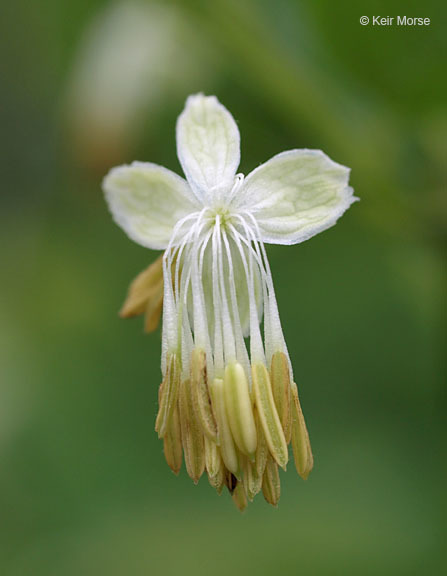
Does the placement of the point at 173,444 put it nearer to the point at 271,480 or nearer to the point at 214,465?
the point at 214,465

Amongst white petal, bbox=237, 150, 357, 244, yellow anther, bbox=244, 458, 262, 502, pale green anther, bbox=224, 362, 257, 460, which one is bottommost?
yellow anther, bbox=244, 458, 262, 502

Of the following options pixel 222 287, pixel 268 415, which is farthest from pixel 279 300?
pixel 268 415

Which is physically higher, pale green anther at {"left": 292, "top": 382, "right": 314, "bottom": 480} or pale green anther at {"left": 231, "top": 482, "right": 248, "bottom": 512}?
pale green anther at {"left": 292, "top": 382, "right": 314, "bottom": 480}

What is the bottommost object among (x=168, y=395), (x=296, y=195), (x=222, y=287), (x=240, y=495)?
(x=240, y=495)

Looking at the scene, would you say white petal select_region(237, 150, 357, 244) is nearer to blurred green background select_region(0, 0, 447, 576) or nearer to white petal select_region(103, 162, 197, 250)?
white petal select_region(103, 162, 197, 250)

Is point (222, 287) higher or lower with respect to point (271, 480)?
higher

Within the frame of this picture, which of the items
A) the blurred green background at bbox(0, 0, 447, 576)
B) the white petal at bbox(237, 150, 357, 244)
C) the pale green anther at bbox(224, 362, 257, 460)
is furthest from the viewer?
the blurred green background at bbox(0, 0, 447, 576)

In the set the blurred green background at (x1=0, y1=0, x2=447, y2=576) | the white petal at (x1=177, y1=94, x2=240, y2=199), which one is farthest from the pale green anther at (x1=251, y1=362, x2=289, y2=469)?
the blurred green background at (x1=0, y1=0, x2=447, y2=576)
